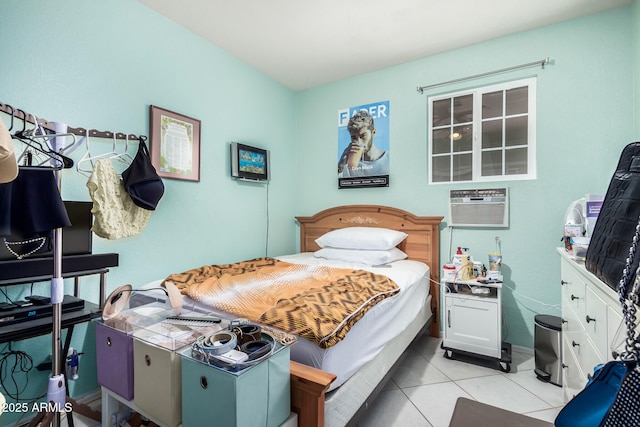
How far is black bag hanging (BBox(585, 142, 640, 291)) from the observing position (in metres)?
0.73

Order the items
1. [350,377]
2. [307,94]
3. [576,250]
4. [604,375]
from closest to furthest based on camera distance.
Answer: [604,375] → [350,377] → [576,250] → [307,94]

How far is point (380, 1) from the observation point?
2.22m

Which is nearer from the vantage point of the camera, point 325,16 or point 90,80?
point 90,80

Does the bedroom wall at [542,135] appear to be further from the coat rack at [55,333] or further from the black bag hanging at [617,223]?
the coat rack at [55,333]

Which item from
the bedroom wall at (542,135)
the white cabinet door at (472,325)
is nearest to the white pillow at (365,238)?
the bedroom wall at (542,135)

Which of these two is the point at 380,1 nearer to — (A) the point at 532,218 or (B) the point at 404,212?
(B) the point at 404,212

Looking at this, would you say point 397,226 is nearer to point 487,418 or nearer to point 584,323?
point 584,323

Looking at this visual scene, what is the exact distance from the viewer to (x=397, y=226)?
310cm

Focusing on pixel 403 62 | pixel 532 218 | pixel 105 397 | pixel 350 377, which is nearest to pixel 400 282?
pixel 350 377

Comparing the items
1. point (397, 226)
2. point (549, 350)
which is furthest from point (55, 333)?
point (549, 350)

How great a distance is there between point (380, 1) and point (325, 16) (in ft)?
1.44

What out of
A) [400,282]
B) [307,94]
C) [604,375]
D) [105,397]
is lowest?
[105,397]

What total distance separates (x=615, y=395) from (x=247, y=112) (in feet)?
10.7

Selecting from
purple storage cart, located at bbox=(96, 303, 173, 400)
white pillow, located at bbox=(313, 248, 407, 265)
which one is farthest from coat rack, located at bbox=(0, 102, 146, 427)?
white pillow, located at bbox=(313, 248, 407, 265)
